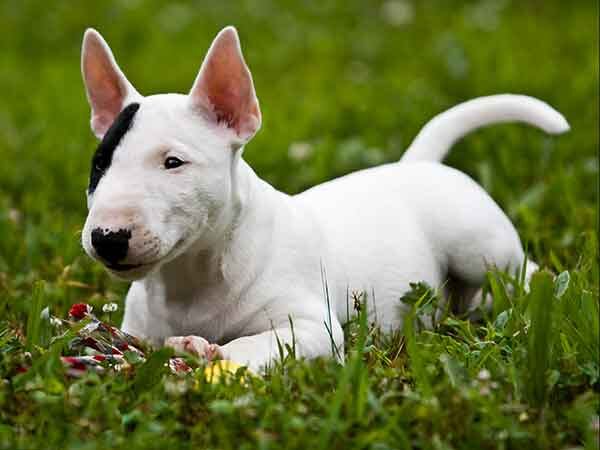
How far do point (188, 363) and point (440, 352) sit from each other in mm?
700

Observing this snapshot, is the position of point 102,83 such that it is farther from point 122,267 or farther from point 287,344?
point 287,344

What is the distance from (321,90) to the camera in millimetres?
7789

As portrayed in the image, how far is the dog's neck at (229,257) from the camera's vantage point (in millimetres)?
3512

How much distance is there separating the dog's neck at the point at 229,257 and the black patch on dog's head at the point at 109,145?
351mm

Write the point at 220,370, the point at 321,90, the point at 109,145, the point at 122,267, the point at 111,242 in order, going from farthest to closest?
the point at 321,90, the point at 109,145, the point at 122,267, the point at 111,242, the point at 220,370

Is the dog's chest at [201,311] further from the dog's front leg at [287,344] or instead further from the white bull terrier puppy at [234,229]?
the dog's front leg at [287,344]

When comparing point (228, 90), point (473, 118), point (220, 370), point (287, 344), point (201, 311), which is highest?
point (473, 118)

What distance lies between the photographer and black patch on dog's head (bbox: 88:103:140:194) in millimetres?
3289

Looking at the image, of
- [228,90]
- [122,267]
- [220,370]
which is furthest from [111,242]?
[228,90]

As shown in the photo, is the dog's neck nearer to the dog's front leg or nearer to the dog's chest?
the dog's chest

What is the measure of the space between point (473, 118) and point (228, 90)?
1500mm

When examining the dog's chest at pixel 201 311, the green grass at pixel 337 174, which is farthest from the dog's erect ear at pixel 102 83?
the green grass at pixel 337 174

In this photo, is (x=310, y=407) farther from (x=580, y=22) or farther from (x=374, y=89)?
(x=580, y=22)

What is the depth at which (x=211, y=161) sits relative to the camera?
335 cm
